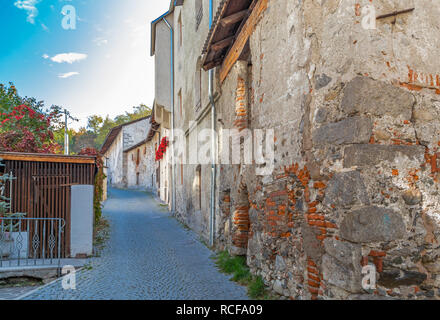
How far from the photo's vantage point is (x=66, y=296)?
220 inches

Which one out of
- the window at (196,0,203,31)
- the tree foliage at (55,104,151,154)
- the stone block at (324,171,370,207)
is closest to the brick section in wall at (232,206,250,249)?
the stone block at (324,171,370,207)

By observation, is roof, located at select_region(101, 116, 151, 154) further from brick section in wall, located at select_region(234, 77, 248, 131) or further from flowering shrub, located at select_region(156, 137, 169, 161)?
brick section in wall, located at select_region(234, 77, 248, 131)

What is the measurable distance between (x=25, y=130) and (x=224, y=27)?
712cm

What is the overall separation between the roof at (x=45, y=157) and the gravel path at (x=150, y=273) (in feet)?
7.58

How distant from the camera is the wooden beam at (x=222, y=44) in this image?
766 centimetres

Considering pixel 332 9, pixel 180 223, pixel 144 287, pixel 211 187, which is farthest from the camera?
pixel 180 223

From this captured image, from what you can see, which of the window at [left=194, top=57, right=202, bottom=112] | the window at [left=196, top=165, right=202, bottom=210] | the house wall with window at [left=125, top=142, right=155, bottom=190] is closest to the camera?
the window at [left=196, top=165, right=202, bottom=210]

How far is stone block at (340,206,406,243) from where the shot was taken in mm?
3438

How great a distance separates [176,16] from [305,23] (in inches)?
534

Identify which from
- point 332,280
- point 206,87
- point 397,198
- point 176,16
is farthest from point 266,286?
point 176,16

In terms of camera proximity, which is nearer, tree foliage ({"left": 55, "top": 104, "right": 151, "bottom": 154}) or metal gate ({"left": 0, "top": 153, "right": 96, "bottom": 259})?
metal gate ({"left": 0, "top": 153, "right": 96, "bottom": 259})

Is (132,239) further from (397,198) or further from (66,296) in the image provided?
(397,198)

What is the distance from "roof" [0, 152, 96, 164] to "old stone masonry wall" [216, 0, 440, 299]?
241 inches

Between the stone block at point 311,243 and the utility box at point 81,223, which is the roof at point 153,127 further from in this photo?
the stone block at point 311,243
